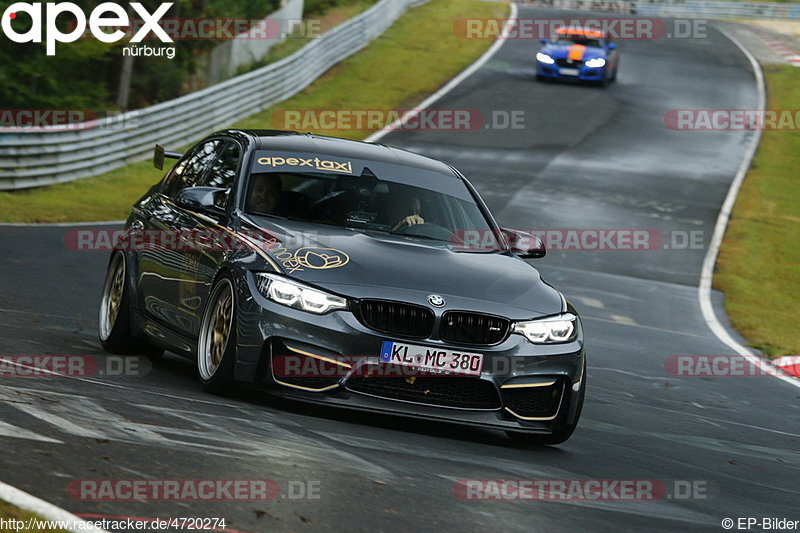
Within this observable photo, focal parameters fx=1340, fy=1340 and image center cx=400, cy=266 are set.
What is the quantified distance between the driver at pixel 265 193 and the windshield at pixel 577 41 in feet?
97.2

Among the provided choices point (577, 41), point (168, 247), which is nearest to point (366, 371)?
point (168, 247)

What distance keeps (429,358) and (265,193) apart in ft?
5.84

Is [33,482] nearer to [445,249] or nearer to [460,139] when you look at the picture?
[445,249]

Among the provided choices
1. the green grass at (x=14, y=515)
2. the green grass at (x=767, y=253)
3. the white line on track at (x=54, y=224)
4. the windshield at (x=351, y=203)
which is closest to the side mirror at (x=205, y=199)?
the windshield at (x=351, y=203)

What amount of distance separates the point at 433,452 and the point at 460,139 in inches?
893

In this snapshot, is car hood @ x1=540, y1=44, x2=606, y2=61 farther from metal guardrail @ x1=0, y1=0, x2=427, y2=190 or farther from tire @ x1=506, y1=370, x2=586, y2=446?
tire @ x1=506, y1=370, x2=586, y2=446

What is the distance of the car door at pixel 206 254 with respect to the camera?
25.5ft

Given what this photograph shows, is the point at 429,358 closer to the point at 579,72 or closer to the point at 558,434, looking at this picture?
the point at 558,434

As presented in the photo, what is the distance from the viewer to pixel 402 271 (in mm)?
7219

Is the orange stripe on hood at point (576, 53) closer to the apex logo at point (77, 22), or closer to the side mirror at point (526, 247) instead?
the apex logo at point (77, 22)

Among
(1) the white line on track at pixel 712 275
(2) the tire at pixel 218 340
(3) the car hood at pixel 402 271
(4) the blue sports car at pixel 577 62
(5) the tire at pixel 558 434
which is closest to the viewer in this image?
(3) the car hood at pixel 402 271

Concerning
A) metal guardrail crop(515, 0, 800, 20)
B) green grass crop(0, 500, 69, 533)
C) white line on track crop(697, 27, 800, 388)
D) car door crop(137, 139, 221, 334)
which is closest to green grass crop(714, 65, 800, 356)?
white line on track crop(697, 27, 800, 388)

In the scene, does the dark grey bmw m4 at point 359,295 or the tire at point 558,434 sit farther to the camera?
the tire at point 558,434

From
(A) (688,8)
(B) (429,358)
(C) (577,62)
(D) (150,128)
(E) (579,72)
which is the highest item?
(B) (429,358)
